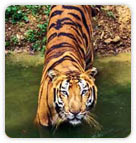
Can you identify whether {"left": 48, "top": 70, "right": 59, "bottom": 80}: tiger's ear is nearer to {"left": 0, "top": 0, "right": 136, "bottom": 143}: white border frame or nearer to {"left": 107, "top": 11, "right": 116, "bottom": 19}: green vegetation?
{"left": 0, "top": 0, "right": 136, "bottom": 143}: white border frame

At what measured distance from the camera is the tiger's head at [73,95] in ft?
10.9

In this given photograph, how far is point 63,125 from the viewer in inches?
133

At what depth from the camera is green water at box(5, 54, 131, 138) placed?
11.2ft

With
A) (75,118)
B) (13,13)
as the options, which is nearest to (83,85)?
(75,118)

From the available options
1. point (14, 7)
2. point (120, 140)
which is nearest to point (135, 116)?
point (120, 140)

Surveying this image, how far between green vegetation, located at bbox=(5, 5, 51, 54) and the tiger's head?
0.80ft

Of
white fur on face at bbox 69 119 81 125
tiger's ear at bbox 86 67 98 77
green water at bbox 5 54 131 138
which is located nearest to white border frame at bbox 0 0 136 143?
green water at bbox 5 54 131 138

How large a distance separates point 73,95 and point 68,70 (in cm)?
18

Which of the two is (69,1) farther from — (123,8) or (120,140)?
(120,140)

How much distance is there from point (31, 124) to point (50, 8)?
0.73 meters

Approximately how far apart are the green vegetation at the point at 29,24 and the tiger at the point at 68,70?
4cm

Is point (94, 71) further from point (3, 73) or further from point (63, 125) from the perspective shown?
point (3, 73)

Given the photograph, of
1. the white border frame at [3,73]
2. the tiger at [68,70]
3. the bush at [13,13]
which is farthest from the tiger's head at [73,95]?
the bush at [13,13]

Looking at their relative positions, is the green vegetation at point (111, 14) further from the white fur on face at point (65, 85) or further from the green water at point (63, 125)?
the white fur on face at point (65, 85)
